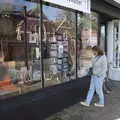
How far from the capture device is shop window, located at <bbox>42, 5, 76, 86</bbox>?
7.52m

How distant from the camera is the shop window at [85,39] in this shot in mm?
9039

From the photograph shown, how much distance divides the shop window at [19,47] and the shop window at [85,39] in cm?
214

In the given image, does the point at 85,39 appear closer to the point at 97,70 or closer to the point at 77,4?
the point at 97,70

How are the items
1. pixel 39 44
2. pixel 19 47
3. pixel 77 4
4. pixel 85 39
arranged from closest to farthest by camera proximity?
pixel 19 47
pixel 39 44
pixel 77 4
pixel 85 39

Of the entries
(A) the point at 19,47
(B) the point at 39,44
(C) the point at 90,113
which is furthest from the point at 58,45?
(C) the point at 90,113

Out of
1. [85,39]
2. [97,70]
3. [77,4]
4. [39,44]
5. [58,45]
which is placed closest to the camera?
[39,44]

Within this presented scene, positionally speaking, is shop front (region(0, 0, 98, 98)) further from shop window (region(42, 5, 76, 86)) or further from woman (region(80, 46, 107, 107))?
woman (region(80, 46, 107, 107))

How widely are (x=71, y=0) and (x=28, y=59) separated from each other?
1670mm

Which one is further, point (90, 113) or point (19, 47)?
point (90, 113)

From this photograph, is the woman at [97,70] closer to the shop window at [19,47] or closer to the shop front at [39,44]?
the shop front at [39,44]

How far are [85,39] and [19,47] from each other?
316 centimetres

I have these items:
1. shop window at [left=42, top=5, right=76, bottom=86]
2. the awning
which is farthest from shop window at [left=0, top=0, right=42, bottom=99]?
the awning

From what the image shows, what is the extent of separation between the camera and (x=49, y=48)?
7688 mm

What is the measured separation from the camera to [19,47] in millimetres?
6766
